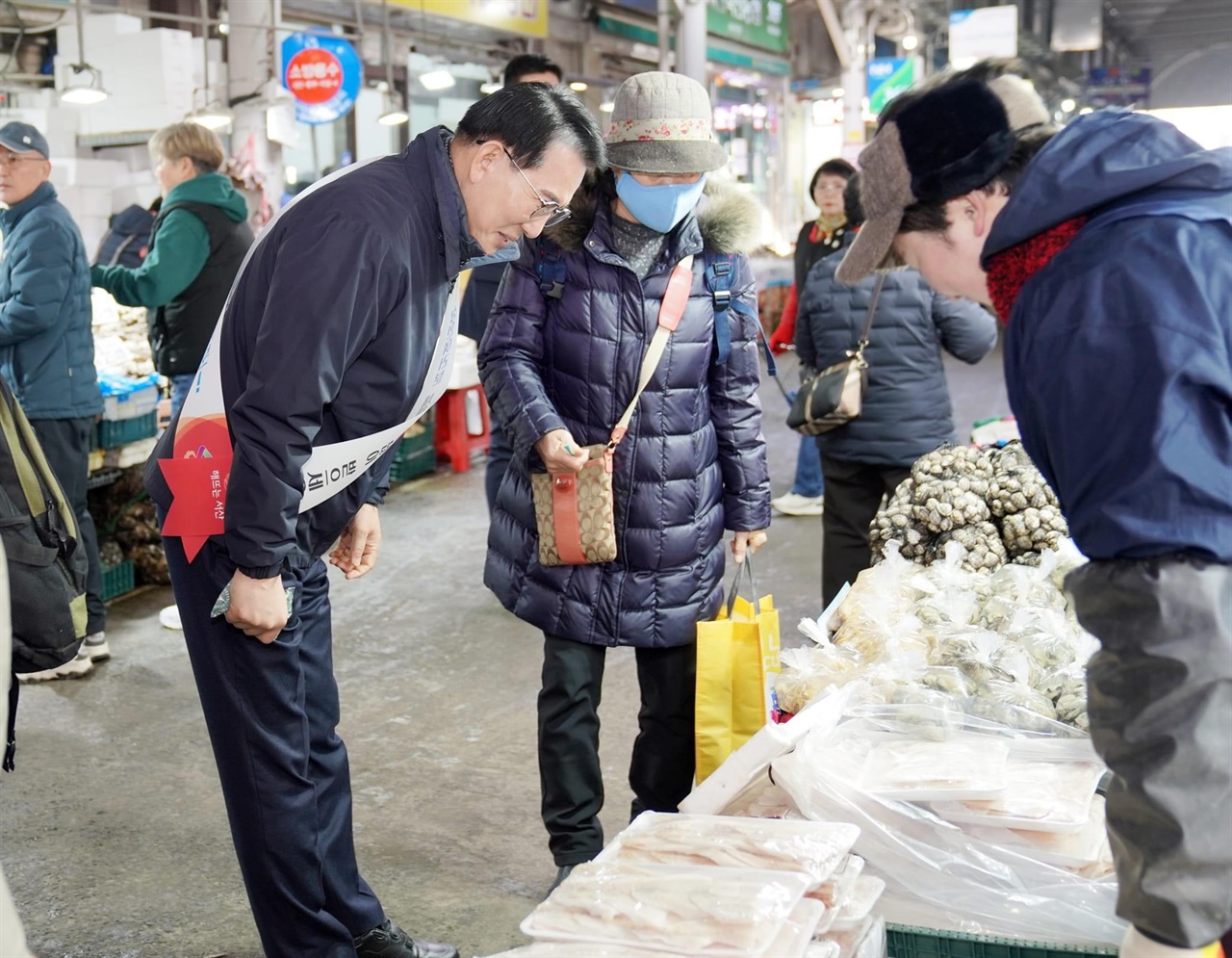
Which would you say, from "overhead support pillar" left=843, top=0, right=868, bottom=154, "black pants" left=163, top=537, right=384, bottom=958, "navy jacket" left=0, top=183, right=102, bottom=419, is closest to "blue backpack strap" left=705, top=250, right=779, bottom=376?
"black pants" left=163, top=537, right=384, bottom=958

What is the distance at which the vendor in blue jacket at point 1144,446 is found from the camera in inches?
50.9

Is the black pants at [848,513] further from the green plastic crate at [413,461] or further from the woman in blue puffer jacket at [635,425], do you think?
the green plastic crate at [413,461]

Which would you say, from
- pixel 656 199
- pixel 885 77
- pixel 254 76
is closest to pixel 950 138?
pixel 656 199

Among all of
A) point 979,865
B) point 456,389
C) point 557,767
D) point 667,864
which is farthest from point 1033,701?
point 456,389

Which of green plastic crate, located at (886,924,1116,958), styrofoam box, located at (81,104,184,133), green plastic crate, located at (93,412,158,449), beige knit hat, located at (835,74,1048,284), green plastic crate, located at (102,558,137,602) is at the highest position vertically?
styrofoam box, located at (81,104,184,133)

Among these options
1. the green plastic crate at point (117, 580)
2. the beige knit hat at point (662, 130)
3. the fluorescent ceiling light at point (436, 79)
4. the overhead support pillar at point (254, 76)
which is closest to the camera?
the beige knit hat at point (662, 130)

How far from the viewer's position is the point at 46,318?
459 centimetres

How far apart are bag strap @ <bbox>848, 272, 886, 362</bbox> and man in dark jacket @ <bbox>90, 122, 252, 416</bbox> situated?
8.31ft

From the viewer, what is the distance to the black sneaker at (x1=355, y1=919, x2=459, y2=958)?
2.81 metres

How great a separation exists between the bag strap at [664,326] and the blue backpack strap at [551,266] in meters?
0.24

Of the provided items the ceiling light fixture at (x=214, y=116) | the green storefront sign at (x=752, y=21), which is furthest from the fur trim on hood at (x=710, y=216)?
the green storefront sign at (x=752, y=21)

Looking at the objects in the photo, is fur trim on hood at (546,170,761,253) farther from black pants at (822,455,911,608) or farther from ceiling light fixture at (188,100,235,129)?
ceiling light fixture at (188,100,235,129)

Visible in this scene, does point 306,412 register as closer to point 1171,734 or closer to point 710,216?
point 710,216

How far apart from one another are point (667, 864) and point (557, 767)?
143 cm
